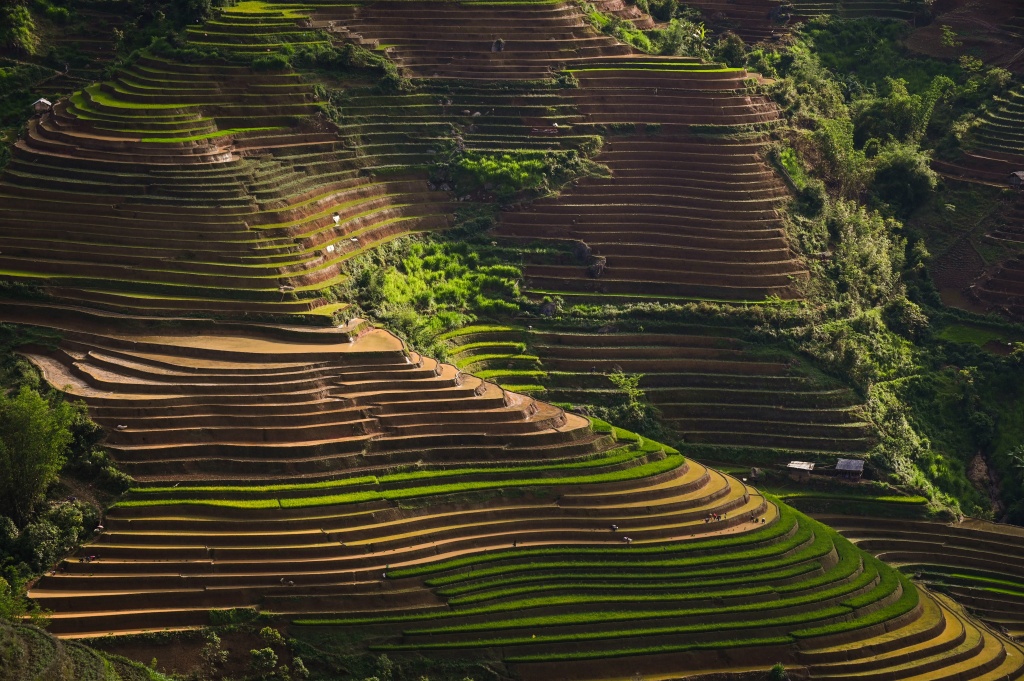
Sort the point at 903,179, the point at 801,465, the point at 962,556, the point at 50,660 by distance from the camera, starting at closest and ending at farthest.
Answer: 1. the point at 50,660
2. the point at 962,556
3. the point at 801,465
4. the point at 903,179

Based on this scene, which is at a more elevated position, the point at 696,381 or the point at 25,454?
the point at 696,381

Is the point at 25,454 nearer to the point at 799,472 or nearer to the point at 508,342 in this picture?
the point at 508,342

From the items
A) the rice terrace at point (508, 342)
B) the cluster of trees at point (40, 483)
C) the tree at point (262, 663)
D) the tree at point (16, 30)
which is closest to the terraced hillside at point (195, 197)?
the rice terrace at point (508, 342)

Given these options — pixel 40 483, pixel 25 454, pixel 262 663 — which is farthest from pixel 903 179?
pixel 25 454

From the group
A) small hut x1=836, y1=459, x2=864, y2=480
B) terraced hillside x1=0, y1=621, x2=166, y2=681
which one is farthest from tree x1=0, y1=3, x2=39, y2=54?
small hut x1=836, y1=459, x2=864, y2=480

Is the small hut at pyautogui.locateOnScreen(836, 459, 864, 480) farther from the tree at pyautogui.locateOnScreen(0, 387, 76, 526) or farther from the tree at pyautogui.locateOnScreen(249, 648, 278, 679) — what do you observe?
the tree at pyautogui.locateOnScreen(0, 387, 76, 526)

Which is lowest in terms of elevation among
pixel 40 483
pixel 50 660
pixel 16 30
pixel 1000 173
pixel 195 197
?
pixel 50 660
